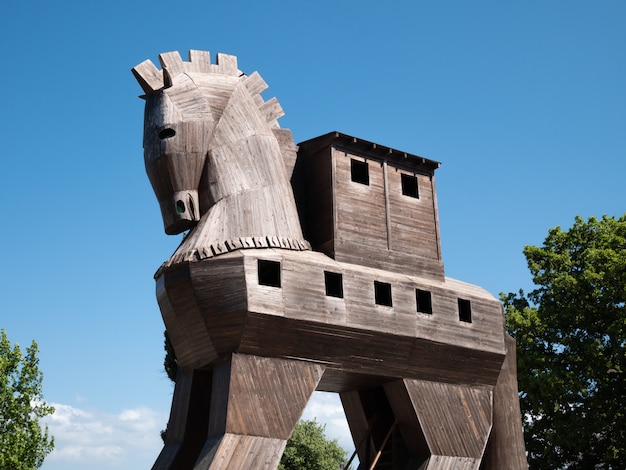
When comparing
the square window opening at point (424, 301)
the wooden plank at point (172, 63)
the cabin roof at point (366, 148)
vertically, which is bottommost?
the square window opening at point (424, 301)

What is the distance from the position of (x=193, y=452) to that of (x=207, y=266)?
3.88 m

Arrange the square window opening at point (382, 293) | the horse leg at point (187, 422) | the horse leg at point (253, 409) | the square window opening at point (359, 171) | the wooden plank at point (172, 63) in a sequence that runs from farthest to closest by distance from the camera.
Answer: the square window opening at point (359, 171) → the wooden plank at point (172, 63) → the square window opening at point (382, 293) → the horse leg at point (187, 422) → the horse leg at point (253, 409)

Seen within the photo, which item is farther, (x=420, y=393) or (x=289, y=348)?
(x=420, y=393)

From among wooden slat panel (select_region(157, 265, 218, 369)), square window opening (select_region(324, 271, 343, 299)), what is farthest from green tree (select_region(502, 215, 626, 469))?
wooden slat panel (select_region(157, 265, 218, 369))

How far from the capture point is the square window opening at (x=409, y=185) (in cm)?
1988

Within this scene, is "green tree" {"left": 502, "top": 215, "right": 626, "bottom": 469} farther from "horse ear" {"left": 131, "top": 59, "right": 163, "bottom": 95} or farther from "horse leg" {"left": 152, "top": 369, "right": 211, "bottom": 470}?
"horse ear" {"left": 131, "top": 59, "right": 163, "bottom": 95}

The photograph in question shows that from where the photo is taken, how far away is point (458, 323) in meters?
18.7

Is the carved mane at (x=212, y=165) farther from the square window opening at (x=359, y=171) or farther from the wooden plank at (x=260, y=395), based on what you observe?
the wooden plank at (x=260, y=395)

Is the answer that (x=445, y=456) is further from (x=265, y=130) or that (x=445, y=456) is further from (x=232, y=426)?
(x=265, y=130)

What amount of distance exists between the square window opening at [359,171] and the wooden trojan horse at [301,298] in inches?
2.6

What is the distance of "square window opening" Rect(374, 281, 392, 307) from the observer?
17.8 metres

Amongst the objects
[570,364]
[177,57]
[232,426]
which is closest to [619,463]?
[570,364]

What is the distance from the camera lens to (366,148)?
754 inches

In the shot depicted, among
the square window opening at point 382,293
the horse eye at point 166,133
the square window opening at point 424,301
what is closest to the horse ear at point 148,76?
the horse eye at point 166,133
